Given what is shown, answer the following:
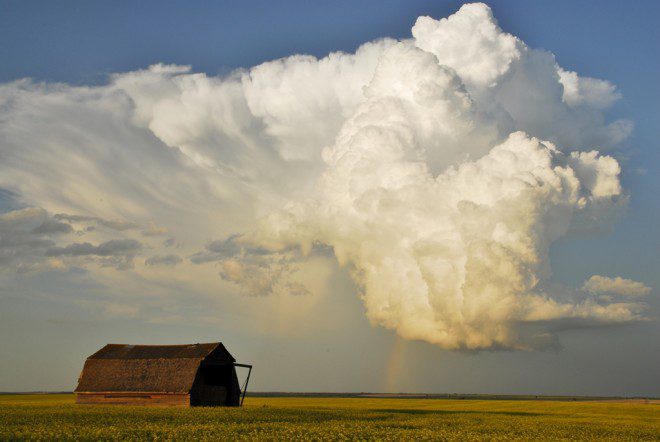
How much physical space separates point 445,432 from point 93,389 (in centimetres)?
4498

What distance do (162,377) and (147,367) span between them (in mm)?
3068

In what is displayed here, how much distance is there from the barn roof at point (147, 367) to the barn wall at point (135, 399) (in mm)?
526

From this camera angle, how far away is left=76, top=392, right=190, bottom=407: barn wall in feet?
204

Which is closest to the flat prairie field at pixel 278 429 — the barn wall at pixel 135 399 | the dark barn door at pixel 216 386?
the barn wall at pixel 135 399

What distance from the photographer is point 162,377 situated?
2534 inches

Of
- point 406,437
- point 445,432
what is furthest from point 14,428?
point 445,432

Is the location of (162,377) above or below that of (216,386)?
above

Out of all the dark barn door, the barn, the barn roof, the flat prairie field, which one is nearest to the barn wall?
the barn

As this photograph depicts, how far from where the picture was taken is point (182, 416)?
45.1 m

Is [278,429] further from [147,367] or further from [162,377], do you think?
[147,367]

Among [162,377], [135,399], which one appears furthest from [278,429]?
→ [135,399]

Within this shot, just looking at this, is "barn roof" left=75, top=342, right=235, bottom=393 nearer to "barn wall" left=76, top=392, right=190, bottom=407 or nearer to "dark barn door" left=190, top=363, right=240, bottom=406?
"barn wall" left=76, top=392, right=190, bottom=407

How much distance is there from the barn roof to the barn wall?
526mm

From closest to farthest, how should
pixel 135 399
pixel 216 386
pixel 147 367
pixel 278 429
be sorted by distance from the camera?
pixel 278 429 → pixel 135 399 → pixel 147 367 → pixel 216 386
